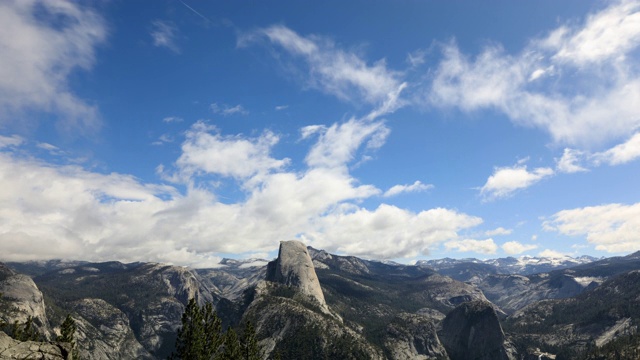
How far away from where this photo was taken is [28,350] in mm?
47000

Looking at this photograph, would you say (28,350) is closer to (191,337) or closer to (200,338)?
(191,337)

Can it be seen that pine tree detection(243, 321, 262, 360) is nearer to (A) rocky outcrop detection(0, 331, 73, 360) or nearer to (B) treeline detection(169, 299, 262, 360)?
(B) treeline detection(169, 299, 262, 360)

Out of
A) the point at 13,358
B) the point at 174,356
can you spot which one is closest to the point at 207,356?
the point at 174,356

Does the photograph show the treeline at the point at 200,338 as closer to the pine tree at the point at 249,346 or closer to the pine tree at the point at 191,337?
the pine tree at the point at 191,337

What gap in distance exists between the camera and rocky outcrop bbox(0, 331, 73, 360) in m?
45.4

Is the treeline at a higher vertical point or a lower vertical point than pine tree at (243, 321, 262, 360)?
higher

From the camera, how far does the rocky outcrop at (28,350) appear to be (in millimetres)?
45394

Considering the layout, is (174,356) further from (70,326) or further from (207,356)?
(70,326)

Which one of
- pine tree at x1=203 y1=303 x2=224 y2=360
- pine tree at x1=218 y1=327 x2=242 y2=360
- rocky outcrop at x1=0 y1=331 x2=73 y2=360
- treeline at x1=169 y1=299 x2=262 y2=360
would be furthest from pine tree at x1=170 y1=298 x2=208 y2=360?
rocky outcrop at x1=0 y1=331 x2=73 y2=360

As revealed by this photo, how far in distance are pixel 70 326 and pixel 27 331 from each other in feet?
34.4

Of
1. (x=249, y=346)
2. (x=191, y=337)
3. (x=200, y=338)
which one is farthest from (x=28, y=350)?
(x=249, y=346)

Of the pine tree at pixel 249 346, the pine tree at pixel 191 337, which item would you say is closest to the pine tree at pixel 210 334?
the pine tree at pixel 191 337

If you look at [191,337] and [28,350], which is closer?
[28,350]

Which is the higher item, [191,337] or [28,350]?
[28,350]
